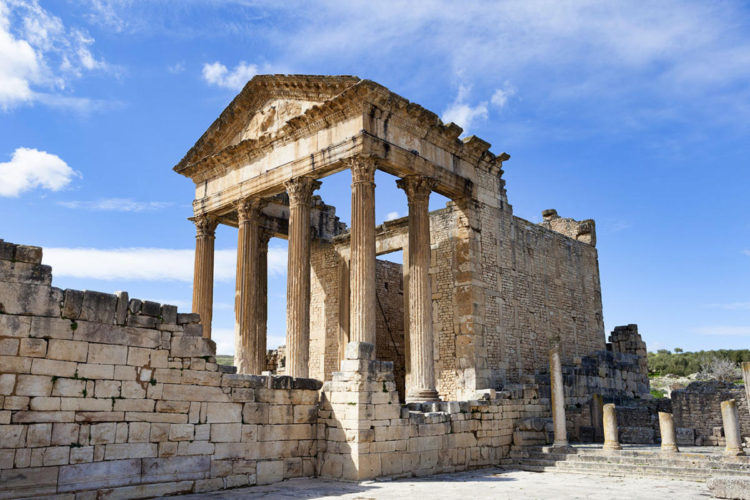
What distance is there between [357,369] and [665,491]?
5.53 meters

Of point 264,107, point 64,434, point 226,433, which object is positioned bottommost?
point 226,433

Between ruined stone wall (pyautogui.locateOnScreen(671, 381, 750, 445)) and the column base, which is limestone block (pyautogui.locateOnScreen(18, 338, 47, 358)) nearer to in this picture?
the column base

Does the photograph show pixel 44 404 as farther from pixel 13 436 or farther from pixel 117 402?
pixel 117 402

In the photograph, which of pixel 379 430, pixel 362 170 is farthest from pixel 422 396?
pixel 362 170

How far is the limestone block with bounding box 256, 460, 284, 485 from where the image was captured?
1074cm

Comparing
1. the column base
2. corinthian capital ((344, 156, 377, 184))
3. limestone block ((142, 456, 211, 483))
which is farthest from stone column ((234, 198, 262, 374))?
limestone block ((142, 456, 211, 483))

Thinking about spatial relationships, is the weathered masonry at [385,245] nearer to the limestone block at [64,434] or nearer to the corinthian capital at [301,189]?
the corinthian capital at [301,189]

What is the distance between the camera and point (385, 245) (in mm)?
20672

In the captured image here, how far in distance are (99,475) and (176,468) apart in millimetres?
1218

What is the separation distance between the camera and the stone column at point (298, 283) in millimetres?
15734

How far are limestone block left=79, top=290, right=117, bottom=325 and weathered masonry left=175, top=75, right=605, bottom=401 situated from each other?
254 inches

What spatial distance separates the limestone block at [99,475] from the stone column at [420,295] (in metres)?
7.44

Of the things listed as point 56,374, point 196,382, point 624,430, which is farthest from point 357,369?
point 624,430

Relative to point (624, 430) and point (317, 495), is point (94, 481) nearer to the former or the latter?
point (317, 495)
